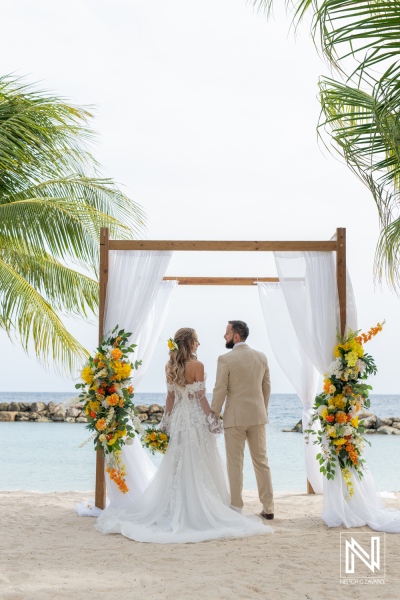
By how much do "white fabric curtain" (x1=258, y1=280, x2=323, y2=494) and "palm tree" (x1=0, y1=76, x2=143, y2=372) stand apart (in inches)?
69.5

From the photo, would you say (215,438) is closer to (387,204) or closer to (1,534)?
(1,534)

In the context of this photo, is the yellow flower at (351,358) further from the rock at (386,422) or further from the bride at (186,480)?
the rock at (386,422)

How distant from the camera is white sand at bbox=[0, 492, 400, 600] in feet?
13.9

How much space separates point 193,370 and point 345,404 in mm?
1229

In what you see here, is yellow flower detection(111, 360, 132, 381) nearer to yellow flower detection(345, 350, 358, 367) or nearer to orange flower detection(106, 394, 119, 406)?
orange flower detection(106, 394, 119, 406)

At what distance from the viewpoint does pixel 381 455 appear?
17.8 m

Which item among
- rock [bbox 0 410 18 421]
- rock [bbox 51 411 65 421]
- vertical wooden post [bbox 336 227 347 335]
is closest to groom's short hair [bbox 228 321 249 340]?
vertical wooden post [bbox 336 227 347 335]

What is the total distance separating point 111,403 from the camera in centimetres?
618

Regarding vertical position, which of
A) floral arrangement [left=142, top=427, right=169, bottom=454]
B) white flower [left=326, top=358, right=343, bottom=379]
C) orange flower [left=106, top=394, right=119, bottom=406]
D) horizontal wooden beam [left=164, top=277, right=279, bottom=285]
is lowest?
floral arrangement [left=142, top=427, right=169, bottom=454]

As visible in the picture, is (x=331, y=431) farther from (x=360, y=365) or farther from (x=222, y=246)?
(x=222, y=246)

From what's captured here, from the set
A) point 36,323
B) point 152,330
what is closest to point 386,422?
point 36,323

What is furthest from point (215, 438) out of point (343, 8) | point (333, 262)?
point (343, 8)

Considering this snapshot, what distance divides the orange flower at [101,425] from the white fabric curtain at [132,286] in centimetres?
76

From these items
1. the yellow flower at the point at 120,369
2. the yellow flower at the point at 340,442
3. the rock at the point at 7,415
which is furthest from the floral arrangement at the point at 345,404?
the rock at the point at 7,415
